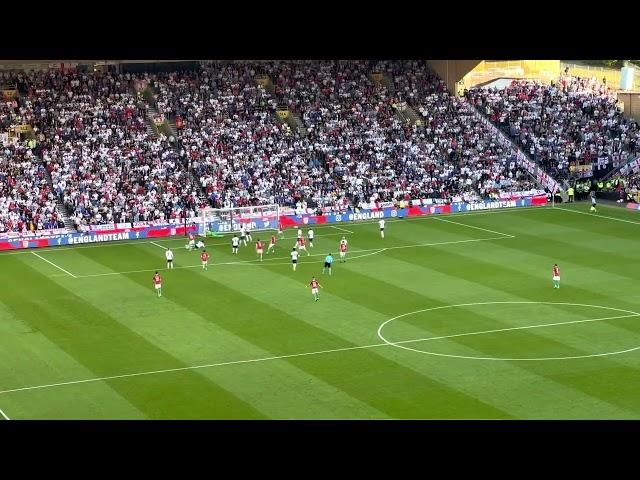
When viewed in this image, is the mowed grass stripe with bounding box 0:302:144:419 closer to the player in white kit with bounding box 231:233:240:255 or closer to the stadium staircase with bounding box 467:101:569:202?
the player in white kit with bounding box 231:233:240:255

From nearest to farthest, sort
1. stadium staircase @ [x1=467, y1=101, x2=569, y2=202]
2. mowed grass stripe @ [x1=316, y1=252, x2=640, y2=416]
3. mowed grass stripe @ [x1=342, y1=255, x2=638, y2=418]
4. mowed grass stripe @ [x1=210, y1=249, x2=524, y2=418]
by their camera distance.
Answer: mowed grass stripe @ [x1=342, y1=255, x2=638, y2=418]
mowed grass stripe @ [x1=316, y1=252, x2=640, y2=416]
mowed grass stripe @ [x1=210, y1=249, x2=524, y2=418]
stadium staircase @ [x1=467, y1=101, x2=569, y2=202]

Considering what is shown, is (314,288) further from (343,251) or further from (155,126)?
(155,126)

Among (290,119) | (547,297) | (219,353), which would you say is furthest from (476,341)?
(290,119)

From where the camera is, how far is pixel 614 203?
69438mm

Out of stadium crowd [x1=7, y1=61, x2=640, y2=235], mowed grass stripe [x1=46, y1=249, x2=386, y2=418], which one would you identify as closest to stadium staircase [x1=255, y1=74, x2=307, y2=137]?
stadium crowd [x1=7, y1=61, x2=640, y2=235]

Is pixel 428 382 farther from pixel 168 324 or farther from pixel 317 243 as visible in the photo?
pixel 317 243

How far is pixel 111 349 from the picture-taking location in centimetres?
3756

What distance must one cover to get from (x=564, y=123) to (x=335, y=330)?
44.2 meters

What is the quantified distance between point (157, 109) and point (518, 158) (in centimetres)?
2458

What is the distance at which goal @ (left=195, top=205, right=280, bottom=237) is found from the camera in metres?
61.1

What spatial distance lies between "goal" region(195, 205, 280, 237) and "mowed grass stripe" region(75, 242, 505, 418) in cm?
1169

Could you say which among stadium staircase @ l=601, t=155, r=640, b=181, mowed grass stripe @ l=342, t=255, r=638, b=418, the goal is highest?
stadium staircase @ l=601, t=155, r=640, b=181

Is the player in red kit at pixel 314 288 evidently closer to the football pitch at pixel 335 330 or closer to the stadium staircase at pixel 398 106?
the football pitch at pixel 335 330

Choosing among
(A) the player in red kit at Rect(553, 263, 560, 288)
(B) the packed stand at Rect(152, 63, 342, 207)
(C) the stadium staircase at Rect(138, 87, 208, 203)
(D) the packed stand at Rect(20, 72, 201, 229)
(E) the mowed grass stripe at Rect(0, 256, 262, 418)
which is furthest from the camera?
(C) the stadium staircase at Rect(138, 87, 208, 203)
